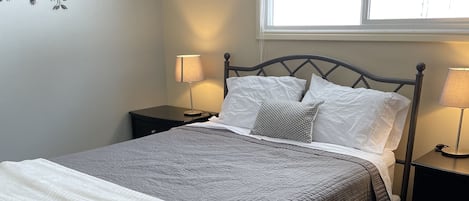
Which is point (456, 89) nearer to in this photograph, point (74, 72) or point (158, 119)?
point (158, 119)

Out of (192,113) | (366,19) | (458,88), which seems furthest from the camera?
(192,113)

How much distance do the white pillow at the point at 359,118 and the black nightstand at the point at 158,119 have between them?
3.94ft

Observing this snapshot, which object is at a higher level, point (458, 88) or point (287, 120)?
point (458, 88)

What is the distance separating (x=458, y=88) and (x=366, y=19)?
2.59 feet

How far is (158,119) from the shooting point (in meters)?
3.27

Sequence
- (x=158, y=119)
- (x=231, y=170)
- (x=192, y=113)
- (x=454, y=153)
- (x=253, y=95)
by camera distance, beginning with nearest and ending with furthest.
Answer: (x=231, y=170), (x=454, y=153), (x=253, y=95), (x=158, y=119), (x=192, y=113)

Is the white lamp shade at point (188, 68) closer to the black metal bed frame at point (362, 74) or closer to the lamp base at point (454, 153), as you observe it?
the black metal bed frame at point (362, 74)

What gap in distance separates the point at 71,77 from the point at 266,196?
2141mm

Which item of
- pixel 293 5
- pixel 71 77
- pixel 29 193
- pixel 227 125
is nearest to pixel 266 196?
pixel 29 193

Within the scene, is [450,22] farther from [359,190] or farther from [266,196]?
[266,196]

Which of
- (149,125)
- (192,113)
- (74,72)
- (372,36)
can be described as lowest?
(149,125)

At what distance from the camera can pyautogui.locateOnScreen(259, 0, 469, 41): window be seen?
2.30 m

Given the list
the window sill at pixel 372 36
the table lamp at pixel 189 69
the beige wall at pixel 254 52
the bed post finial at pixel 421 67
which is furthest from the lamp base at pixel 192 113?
the bed post finial at pixel 421 67

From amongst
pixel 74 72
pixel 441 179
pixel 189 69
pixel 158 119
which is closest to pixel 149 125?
pixel 158 119
